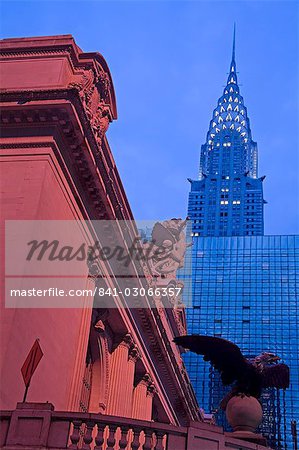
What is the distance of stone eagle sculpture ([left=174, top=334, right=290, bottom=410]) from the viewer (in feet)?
46.5

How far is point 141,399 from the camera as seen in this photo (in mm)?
33719

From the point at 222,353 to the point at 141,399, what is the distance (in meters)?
20.3

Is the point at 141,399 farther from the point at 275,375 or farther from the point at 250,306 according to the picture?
the point at 250,306

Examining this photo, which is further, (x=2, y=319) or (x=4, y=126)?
(x=4, y=126)

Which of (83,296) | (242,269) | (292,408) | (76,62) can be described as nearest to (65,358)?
(83,296)

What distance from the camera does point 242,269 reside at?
335 ft

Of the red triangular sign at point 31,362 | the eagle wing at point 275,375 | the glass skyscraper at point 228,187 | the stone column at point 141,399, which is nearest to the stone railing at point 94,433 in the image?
the red triangular sign at point 31,362

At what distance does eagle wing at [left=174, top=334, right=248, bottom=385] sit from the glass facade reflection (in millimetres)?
75081

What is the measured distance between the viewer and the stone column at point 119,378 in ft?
89.7

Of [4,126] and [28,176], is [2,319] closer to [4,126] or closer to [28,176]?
[28,176]

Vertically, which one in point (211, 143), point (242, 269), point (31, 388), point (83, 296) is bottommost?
point (31, 388)

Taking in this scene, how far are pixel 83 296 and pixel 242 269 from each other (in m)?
81.7

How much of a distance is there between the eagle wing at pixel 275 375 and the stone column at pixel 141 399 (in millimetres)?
18976

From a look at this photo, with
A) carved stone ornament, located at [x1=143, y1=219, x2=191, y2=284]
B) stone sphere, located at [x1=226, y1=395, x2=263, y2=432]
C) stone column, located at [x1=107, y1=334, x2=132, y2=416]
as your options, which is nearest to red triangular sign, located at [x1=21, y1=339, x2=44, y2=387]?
stone sphere, located at [x1=226, y1=395, x2=263, y2=432]
